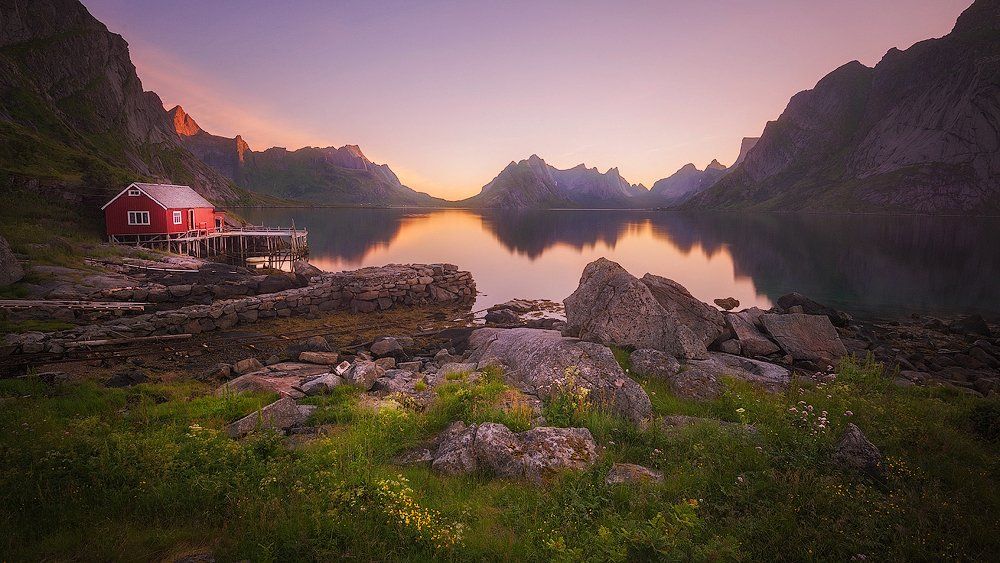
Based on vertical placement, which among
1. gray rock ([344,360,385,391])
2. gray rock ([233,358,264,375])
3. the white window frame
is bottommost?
gray rock ([233,358,264,375])

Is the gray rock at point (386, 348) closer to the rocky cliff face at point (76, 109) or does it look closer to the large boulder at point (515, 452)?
the large boulder at point (515, 452)

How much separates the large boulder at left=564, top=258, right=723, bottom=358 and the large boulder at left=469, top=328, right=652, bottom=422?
1.36 metres

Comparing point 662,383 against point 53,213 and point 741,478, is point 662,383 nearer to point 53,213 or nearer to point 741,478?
point 741,478

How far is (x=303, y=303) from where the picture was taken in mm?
29859

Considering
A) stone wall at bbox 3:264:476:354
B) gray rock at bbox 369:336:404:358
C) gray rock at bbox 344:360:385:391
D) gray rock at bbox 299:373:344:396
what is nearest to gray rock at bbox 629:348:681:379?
gray rock at bbox 344:360:385:391

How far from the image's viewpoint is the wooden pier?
50812mm

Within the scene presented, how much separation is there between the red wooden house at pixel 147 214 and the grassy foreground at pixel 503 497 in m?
51.4

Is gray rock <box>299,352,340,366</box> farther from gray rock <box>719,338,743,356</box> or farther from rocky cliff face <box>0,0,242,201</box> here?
rocky cliff face <box>0,0,242,201</box>

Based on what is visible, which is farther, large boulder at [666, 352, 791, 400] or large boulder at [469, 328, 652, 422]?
large boulder at [666, 352, 791, 400]

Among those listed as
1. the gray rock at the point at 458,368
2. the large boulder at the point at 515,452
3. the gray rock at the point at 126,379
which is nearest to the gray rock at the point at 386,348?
the gray rock at the point at 458,368

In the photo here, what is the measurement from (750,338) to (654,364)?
26.2ft

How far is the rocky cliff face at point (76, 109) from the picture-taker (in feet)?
220

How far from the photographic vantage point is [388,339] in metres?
23.3

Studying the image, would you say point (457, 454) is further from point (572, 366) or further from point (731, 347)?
point (731, 347)
